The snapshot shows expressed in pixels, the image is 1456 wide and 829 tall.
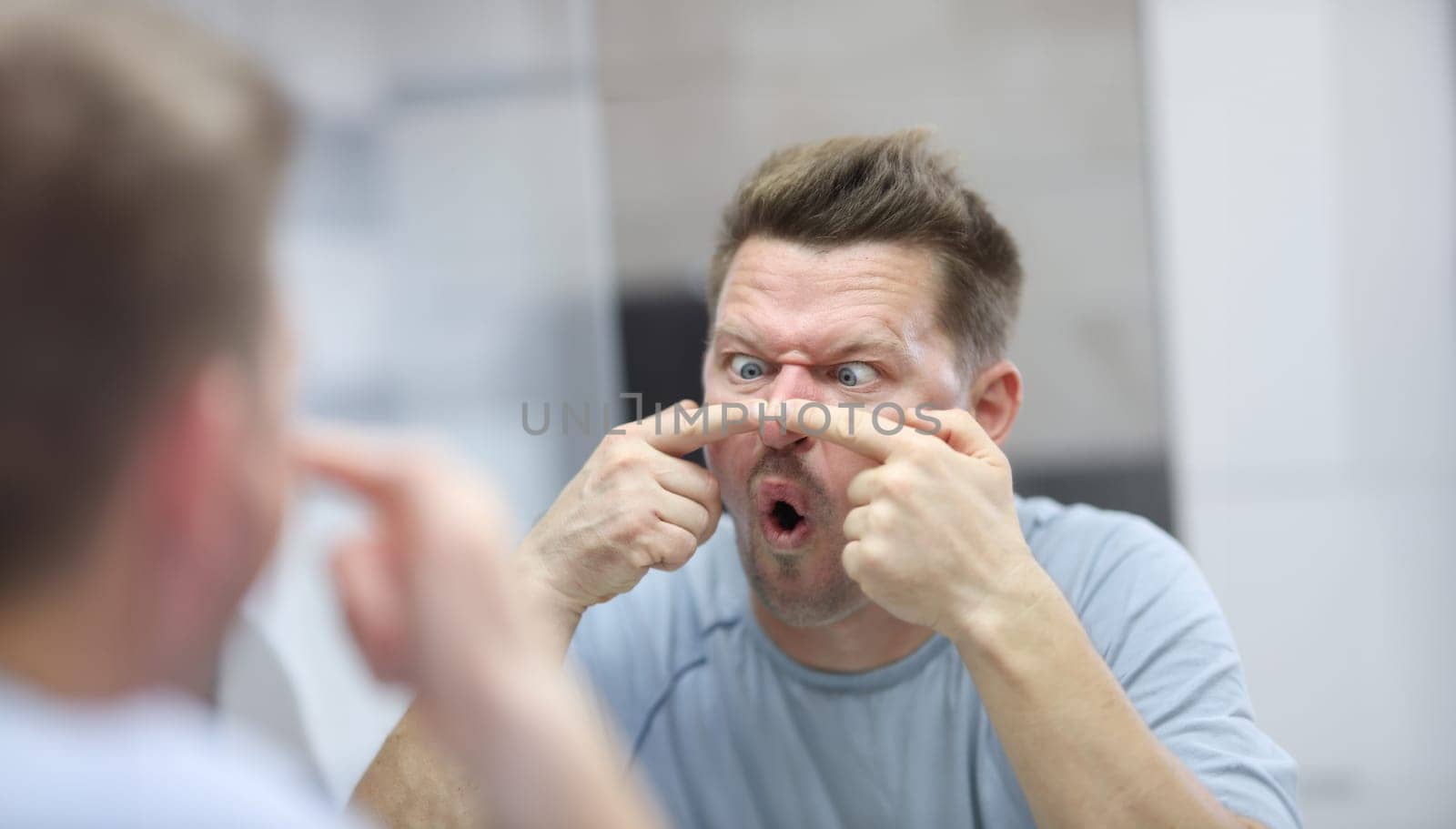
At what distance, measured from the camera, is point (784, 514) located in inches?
45.5

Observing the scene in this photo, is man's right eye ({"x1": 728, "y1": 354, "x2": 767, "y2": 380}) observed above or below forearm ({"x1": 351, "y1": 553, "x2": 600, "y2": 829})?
above

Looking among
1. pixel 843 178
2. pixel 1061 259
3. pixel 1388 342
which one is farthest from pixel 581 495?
pixel 1388 342

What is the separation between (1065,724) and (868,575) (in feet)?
0.63

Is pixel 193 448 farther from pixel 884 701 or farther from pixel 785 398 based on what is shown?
pixel 884 701

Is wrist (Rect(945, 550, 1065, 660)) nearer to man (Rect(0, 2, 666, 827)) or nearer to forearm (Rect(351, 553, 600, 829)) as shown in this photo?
forearm (Rect(351, 553, 600, 829))

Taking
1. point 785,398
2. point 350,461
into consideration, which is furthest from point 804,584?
point 350,461

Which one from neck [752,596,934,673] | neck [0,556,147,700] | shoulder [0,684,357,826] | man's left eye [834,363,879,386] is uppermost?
man's left eye [834,363,879,386]

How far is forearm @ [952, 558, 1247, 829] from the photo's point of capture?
87 centimetres

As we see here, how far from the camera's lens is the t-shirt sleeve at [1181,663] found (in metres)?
0.95

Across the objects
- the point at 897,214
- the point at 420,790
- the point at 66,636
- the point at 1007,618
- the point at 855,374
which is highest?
the point at 897,214

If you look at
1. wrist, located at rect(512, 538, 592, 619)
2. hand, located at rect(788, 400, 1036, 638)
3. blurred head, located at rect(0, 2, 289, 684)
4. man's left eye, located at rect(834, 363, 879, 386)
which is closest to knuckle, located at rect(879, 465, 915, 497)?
hand, located at rect(788, 400, 1036, 638)

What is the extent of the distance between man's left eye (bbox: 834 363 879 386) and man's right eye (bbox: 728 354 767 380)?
0.28 feet

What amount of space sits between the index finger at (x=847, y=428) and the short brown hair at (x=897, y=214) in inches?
8.8

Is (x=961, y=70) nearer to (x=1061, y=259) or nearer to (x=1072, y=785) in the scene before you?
(x=1061, y=259)
